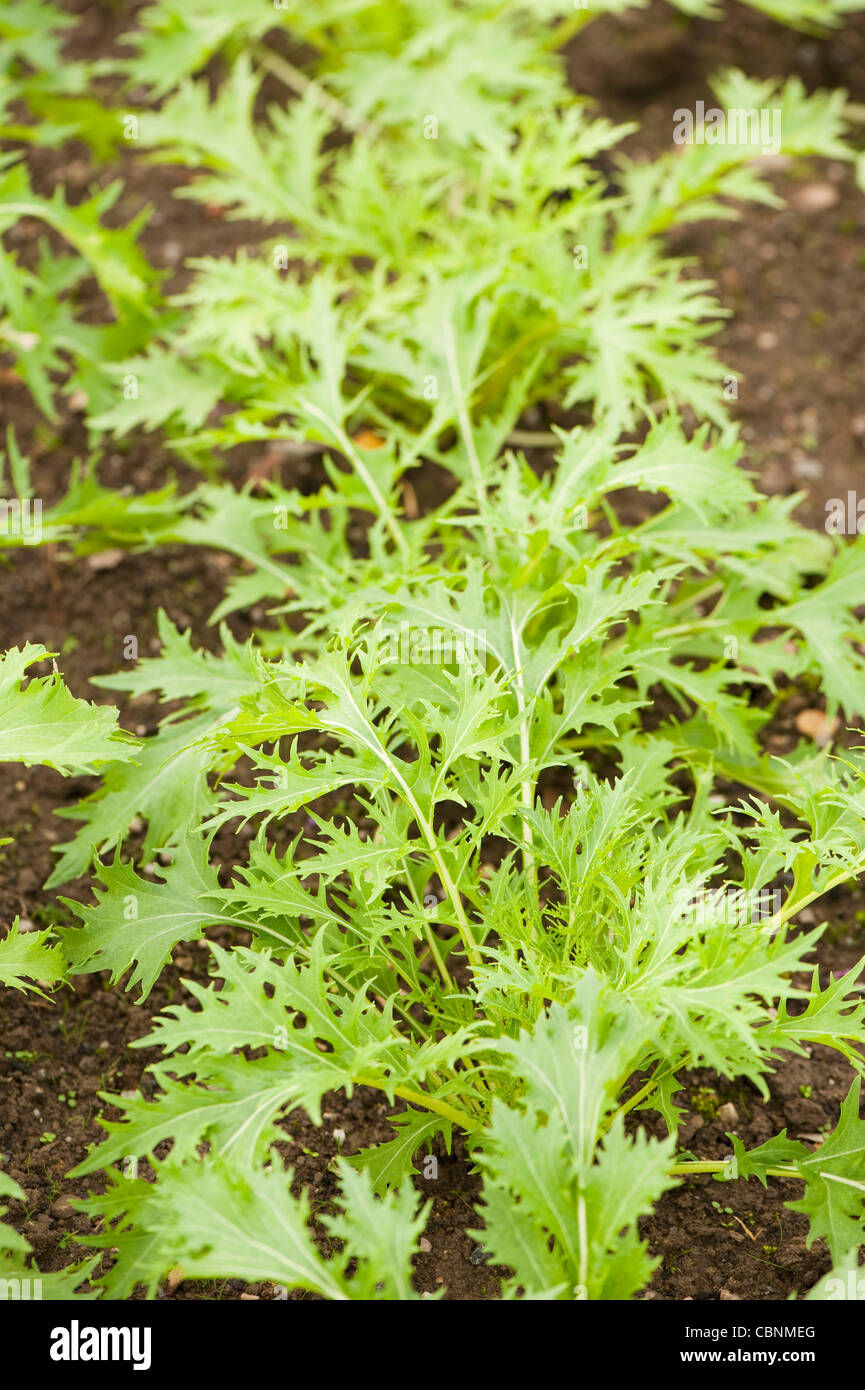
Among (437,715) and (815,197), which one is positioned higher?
(815,197)

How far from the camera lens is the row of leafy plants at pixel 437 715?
1.89 meters

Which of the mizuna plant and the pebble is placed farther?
the pebble

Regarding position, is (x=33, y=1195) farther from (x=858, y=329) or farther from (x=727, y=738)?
(x=858, y=329)

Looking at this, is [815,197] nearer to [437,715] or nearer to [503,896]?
[437,715]

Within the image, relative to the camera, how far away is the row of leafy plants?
6.20ft

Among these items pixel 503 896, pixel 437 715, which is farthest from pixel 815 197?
pixel 503 896

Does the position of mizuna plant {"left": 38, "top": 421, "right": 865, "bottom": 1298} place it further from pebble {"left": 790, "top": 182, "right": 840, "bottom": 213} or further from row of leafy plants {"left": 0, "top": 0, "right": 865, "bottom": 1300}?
pebble {"left": 790, "top": 182, "right": 840, "bottom": 213}

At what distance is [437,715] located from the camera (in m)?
2.19

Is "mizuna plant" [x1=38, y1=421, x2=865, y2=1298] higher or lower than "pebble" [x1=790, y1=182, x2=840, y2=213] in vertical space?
lower

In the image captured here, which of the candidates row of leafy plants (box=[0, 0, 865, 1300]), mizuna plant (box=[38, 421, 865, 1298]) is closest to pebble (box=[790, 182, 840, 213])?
row of leafy plants (box=[0, 0, 865, 1300])

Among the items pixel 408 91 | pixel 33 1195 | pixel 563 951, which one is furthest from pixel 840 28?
pixel 33 1195

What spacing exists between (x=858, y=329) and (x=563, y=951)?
107 inches

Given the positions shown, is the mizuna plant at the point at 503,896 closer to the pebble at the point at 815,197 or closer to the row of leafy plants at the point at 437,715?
the row of leafy plants at the point at 437,715

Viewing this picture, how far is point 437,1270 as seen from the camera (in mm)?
2215
